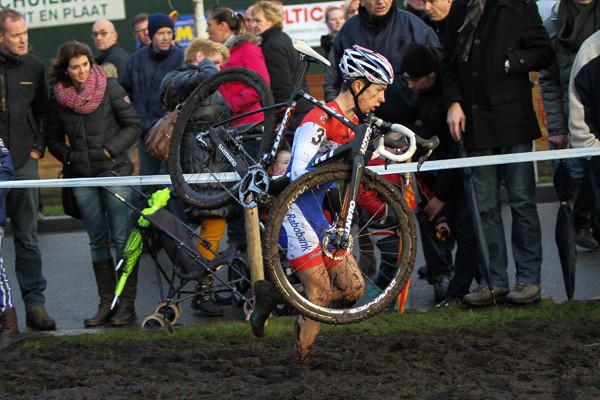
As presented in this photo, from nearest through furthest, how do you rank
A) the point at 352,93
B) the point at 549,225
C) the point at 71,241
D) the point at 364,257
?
the point at 352,93 → the point at 364,257 → the point at 549,225 → the point at 71,241

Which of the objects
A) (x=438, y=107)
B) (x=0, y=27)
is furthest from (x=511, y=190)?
(x=0, y=27)

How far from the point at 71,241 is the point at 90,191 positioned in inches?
165

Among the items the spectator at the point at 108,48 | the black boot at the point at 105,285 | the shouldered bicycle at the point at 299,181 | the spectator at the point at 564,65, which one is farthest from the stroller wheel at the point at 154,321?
Result: the spectator at the point at 108,48

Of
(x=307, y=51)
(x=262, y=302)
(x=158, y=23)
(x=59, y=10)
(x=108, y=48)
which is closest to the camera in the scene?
(x=307, y=51)

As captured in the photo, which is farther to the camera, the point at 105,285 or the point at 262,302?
the point at 105,285

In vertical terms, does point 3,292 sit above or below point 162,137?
below

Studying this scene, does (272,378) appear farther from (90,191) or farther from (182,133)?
(90,191)

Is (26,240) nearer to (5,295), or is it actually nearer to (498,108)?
(5,295)

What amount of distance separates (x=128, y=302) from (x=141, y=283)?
1.56m

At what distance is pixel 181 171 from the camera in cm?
841

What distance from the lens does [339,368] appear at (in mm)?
7617

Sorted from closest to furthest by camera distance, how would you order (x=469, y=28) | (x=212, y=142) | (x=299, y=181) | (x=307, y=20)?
(x=299, y=181) → (x=212, y=142) → (x=469, y=28) → (x=307, y=20)

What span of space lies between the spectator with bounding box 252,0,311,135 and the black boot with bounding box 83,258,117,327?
2.06 m

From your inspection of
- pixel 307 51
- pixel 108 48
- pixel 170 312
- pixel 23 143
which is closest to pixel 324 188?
pixel 307 51
